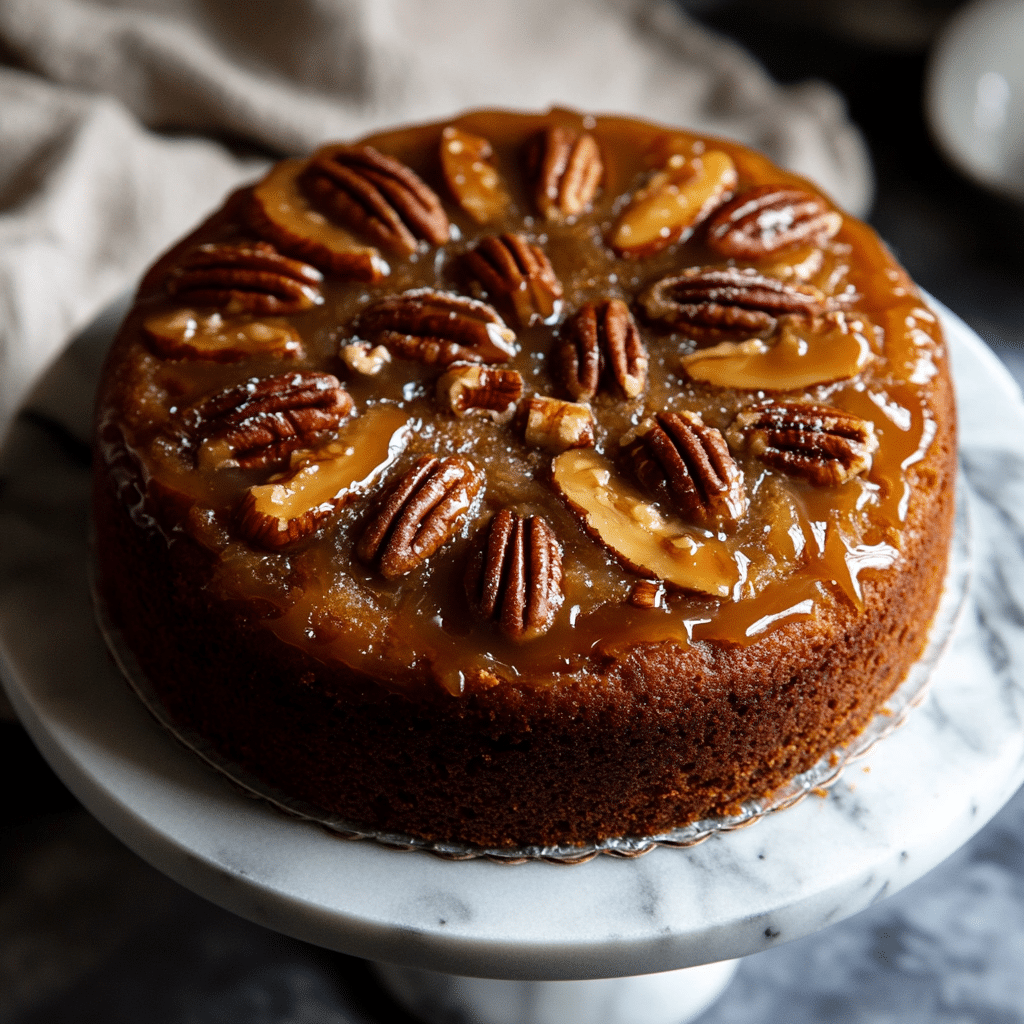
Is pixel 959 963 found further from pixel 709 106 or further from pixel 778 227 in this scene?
pixel 709 106

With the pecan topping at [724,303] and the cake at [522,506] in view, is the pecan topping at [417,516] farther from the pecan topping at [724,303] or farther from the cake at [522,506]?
the pecan topping at [724,303]

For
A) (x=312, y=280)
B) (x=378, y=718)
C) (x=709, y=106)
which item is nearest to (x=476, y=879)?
(x=378, y=718)

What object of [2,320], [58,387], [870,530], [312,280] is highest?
[870,530]

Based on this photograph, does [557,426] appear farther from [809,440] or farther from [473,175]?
[473,175]

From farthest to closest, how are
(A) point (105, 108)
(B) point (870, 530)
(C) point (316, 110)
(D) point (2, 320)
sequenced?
(C) point (316, 110) < (A) point (105, 108) < (D) point (2, 320) < (B) point (870, 530)

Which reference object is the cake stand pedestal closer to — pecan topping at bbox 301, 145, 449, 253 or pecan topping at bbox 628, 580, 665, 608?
pecan topping at bbox 628, 580, 665, 608

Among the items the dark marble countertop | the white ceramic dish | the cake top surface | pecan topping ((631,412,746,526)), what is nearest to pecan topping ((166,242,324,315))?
the cake top surface
